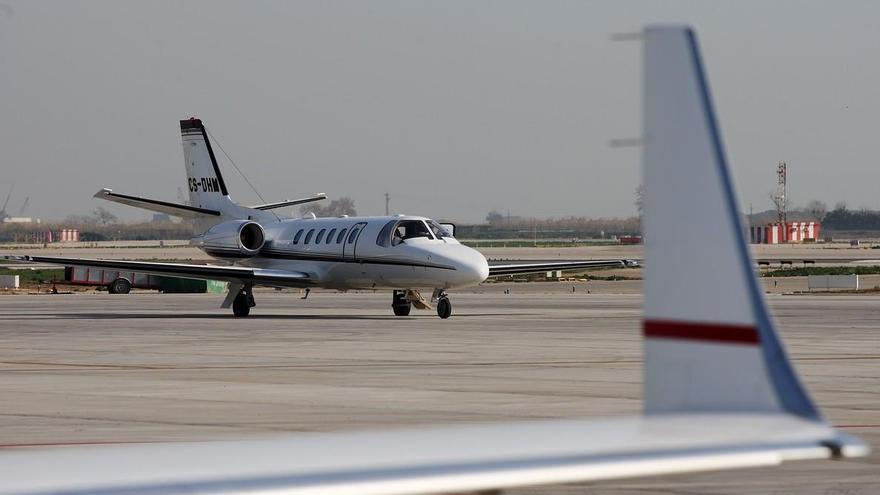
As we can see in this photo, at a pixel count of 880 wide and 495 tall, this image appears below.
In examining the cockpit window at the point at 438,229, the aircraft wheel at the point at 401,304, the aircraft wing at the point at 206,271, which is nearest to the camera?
the cockpit window at the point at 438,229

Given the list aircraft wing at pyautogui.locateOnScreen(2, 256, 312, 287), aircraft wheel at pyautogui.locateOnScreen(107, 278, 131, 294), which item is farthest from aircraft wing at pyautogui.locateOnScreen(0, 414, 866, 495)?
aircraft wheel at pyautogui.locateOnScreen(107, 278, 131, 294)

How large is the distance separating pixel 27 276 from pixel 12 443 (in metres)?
72.7

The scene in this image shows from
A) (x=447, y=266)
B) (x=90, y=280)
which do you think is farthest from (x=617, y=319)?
(x=90, y=280)

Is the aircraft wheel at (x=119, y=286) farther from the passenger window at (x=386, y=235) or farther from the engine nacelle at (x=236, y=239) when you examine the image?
the passenger window at (x=386, y=235)

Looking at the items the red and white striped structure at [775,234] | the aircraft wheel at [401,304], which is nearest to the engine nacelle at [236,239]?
the aircraft wheel at [401,304]

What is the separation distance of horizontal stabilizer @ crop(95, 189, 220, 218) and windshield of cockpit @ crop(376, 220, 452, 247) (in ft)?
25.5

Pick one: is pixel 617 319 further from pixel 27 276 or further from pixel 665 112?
pixel 27 276

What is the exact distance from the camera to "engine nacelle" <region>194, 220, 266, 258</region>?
129 feet

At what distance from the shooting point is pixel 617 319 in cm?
3438

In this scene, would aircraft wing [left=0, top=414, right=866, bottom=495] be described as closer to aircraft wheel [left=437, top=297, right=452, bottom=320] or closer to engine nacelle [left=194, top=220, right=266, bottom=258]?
aircraft wheel [left=437, top=297, right=452, bottom=320]

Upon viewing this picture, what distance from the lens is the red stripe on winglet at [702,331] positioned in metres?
4.45

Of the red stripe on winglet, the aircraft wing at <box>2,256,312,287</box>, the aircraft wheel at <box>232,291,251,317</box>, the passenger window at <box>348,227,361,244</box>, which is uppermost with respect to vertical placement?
the red stripe on winglet

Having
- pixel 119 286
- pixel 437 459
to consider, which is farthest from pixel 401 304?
pixel 437 459

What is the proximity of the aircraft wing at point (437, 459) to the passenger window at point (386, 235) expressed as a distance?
30476mm
